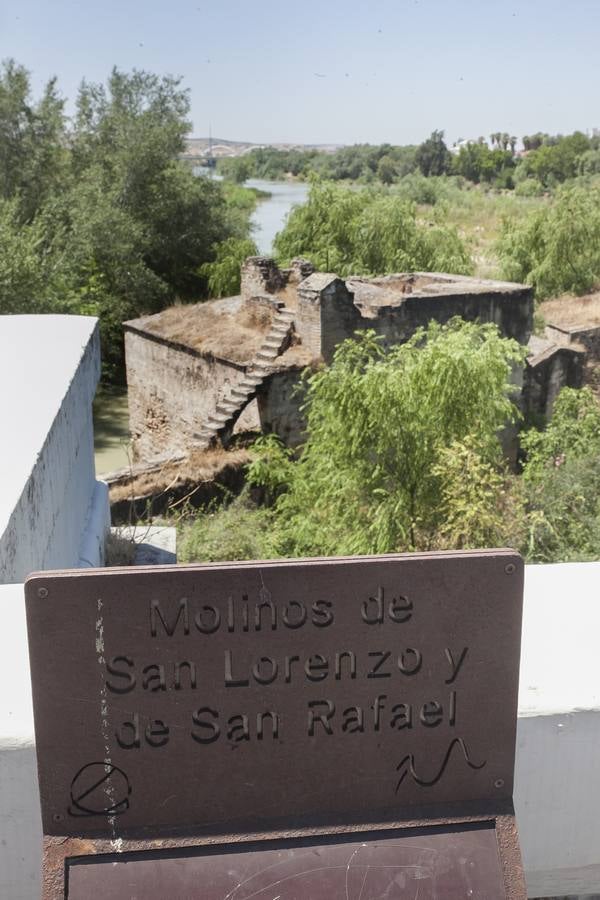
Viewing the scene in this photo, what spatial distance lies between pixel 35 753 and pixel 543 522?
8.27 m

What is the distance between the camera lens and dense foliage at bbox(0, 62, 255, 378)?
26.4 meters

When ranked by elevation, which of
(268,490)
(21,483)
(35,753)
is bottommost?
(268,490)

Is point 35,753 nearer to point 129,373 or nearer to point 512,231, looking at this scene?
point 129,373

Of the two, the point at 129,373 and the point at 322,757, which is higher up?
the point at 322,757

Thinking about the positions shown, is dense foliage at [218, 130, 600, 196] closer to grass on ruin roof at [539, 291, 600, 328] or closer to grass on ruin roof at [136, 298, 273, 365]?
grass on ruin roof at [539, 291, 600, 328]

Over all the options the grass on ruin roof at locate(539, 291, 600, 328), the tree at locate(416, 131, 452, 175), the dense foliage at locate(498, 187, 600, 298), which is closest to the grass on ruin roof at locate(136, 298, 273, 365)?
the grass on ruin roof at locate(539, 291, 600, 328)

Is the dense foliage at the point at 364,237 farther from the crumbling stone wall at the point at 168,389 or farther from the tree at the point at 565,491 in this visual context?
the tree at the point at 565,491

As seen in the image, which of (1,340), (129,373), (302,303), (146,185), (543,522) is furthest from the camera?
(146,185)

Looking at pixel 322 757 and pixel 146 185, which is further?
pixel 146 185

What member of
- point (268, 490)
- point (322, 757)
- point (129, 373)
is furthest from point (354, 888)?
point (129, 373)

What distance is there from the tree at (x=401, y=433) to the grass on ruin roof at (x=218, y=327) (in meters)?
6.35

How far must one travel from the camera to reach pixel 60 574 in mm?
2117

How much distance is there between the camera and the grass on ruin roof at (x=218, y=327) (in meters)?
17.0

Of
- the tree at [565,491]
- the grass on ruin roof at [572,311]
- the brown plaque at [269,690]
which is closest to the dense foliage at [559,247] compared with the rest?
the grass on ruin roof at [572,311]
